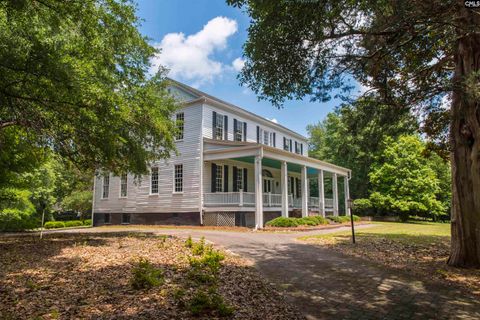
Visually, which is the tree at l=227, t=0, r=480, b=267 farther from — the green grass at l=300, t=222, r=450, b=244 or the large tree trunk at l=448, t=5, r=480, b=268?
the green grass at l=300, t=222, r=450, b=244

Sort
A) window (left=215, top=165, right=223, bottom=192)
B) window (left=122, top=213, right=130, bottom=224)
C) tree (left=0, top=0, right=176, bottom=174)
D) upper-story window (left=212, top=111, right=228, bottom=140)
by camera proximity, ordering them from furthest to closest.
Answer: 1. window (left=122, top=213, right=130, bottom=224)
2. upper-story window (left=212, top=111, right=228, bottom=140)
3. window (left=215, top=165, right=223, bottom=192)
4. tree (left=0, top=0, right=176, bottom=174)

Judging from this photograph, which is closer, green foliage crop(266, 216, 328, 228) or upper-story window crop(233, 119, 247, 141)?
green foliage crop(266, 216, 328, 228)

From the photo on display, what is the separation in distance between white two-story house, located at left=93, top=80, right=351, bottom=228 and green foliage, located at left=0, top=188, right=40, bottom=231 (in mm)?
3932

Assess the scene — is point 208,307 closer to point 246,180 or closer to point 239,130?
point 246,180

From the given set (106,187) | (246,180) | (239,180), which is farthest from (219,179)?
(106,187)

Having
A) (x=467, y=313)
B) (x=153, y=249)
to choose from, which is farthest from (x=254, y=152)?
(x=467, y=313)

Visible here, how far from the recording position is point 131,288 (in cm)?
567

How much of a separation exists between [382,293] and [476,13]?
6.24 m

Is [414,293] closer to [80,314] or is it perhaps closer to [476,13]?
[80,314]

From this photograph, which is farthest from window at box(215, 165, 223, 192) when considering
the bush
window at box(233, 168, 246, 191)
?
the bush

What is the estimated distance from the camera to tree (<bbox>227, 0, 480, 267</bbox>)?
21.9 ft

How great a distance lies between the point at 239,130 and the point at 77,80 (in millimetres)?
16628

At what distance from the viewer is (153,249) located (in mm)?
9664

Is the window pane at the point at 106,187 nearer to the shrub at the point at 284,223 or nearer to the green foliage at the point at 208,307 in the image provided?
the shrub at the point at 284,223
